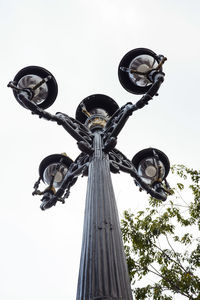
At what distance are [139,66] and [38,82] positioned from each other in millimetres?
1382

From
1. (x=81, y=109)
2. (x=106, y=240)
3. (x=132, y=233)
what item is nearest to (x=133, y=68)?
(x=81, y=109)

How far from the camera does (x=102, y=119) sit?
14.2 ft

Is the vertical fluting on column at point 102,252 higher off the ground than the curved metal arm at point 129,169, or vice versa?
the curved metal arm at point 129,169

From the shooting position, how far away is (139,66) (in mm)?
3545

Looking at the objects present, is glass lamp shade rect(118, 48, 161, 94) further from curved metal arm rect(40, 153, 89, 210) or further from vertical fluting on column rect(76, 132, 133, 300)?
vertical fluting on column rect(76, 132, 133, 300)

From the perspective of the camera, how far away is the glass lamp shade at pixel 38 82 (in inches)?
137

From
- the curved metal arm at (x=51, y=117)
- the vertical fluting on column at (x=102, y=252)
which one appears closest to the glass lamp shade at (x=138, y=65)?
the curved metal arm at (x=51, y=117)

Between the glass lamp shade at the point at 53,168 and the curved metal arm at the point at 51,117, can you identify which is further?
the glass lamp shade at the point at 53,168

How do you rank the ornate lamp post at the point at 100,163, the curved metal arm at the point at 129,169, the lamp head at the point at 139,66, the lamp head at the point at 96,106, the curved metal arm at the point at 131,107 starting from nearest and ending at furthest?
1. the ornate lamp post at the point at 100,163
2. the curved metal arm at the point at 131,107
3. the lamp head at the point at 139,66
4. the curved metal arm at the point at 129,169
5. the lamp head at the point at 96,106

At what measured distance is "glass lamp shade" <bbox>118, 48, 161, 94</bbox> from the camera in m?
3.47

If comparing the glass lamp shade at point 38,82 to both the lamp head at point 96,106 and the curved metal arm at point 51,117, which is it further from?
the lamp head at point 96,106

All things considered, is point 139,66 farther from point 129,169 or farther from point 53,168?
point 53,168

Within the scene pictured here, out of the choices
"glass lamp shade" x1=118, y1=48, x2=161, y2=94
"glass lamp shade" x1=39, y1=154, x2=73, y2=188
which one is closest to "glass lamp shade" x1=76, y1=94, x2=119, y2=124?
"glass lamp shade" x1=39, y1=154, x2=73, y2=188

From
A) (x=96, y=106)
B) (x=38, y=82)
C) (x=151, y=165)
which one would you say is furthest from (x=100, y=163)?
(x=96, y=106)
